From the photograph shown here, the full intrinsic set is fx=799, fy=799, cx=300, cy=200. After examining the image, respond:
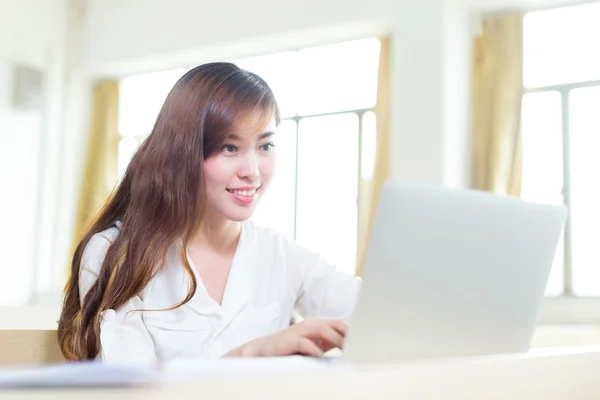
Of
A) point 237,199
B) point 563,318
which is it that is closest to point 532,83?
point 563,318

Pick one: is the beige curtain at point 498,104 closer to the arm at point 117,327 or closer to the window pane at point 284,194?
the window pane at point 284,194

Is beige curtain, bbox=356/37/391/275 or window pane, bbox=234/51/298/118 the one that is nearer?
beige curtain, bbox=356/37/391/275

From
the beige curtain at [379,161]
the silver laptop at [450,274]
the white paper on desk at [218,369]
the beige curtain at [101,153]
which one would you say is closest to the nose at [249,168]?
the silver laptop at [450,274]

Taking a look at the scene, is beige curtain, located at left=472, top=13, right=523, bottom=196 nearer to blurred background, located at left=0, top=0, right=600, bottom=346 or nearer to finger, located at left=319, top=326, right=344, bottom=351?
blurred background, located at left=0, top=0, right=600, bottom=346

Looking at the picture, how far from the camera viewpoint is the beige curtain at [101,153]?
265 inches

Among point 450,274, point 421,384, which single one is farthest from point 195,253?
point 421,384

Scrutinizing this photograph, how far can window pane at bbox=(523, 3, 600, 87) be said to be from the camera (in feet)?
15.8

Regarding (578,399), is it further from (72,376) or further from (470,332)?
(72,376)

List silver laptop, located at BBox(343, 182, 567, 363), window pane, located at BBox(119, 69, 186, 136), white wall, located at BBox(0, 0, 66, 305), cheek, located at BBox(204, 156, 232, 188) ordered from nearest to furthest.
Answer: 1. silver laptop, located at BBox(343, 182, 567, 363)
2. cheek, located at BBox(204, 156, 232, 188)
3. white wall, located at BBox(0, 0, 66, 305)
4. window pane, located at BBox(119, 69, 186, 136)

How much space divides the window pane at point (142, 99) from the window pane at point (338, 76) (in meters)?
1.21

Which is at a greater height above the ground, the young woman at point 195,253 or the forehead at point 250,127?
the forehead at point 250,127

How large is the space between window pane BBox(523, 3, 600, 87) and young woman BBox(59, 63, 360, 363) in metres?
3.57

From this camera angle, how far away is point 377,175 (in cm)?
531

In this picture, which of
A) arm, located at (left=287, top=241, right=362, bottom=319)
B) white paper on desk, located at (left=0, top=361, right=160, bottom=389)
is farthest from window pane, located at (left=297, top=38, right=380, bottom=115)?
white paper on desk, located at (left=0, top=361, right=160, bottom=389)
